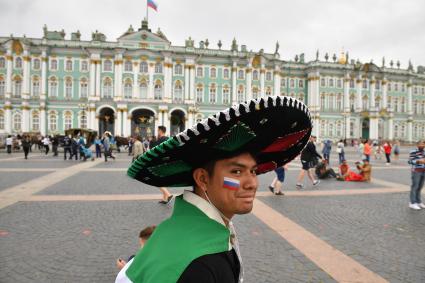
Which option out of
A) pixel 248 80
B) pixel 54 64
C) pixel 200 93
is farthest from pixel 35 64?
pixel 248 80

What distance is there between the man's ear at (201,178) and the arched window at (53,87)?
45202 millimetres

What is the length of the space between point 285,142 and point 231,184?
1.81ft

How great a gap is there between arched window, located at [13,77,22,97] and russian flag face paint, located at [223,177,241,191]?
46.9 meters

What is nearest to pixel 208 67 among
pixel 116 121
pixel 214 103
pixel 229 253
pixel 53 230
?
pixel 214 103

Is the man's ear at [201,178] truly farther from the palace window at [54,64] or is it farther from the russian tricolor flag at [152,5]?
the palace window at [54,64]

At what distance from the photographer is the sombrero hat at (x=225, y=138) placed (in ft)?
3.84

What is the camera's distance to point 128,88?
135 ft

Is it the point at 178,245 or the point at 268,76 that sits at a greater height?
the point at 268,76

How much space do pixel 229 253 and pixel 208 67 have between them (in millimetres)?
44693

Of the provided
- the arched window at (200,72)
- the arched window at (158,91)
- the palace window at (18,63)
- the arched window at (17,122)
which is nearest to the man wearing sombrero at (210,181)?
the arched window at (158,91)

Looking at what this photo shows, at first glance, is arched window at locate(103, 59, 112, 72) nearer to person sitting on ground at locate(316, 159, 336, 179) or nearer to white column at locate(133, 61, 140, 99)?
white column at locate(133, 61, 140, 99)

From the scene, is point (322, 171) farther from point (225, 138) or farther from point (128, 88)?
point (128, 88)

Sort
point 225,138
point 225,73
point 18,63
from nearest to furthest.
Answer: point 225,138 → point 18,63 → point 225,73

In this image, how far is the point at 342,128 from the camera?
161ft
